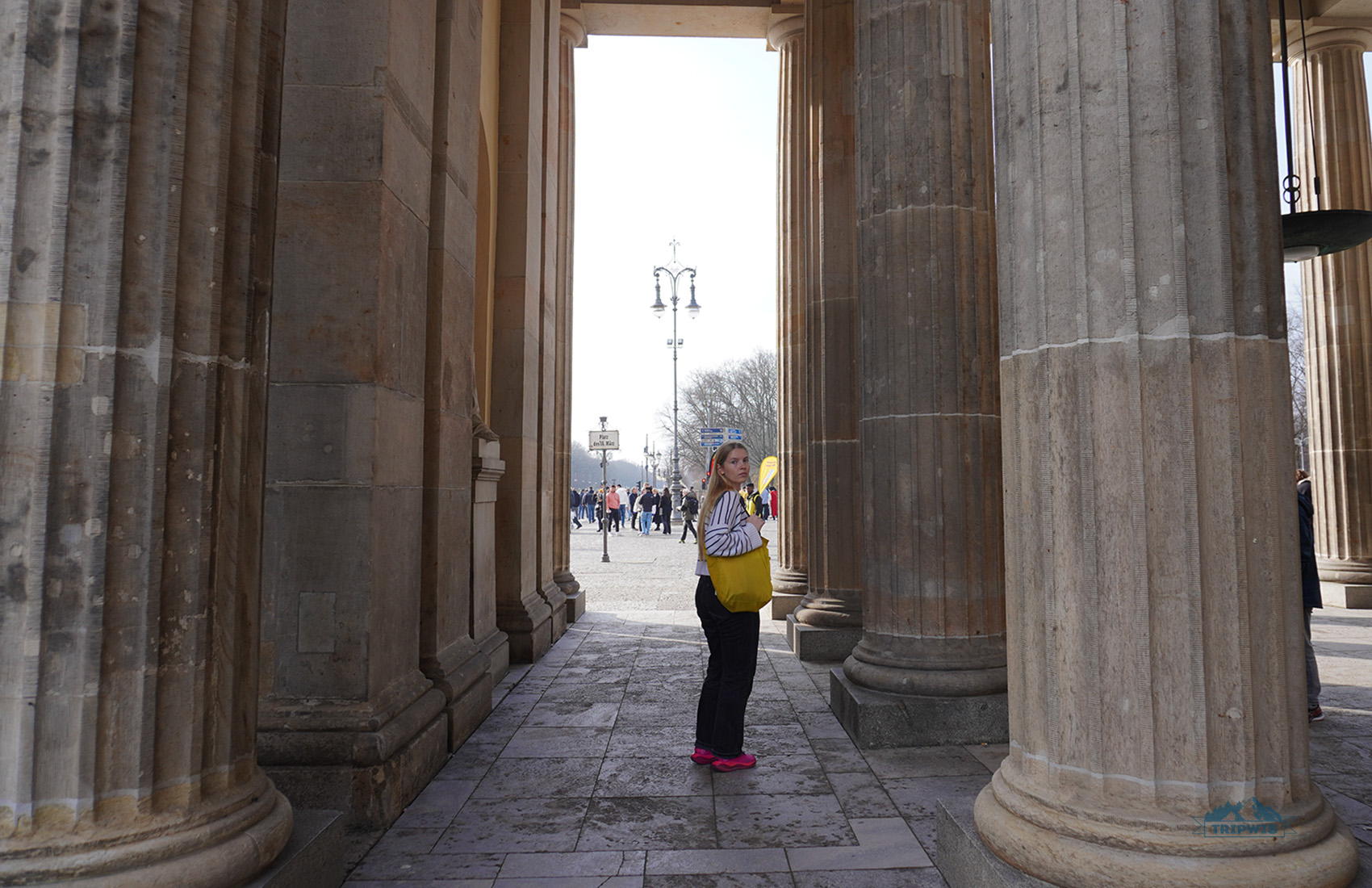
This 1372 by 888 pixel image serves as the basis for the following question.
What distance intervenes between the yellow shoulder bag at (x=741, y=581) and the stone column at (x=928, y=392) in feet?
4.12

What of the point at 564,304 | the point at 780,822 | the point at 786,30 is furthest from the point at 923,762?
the point at 786,30

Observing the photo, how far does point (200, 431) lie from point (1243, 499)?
3.39 meters

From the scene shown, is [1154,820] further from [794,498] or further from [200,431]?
[794,498]

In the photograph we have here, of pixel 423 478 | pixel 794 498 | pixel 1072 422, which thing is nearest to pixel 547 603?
pixel 794 498

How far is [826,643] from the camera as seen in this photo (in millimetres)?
8805

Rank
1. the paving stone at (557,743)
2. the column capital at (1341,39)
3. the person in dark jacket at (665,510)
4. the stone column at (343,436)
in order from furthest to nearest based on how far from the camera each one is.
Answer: the person in dark jacket at (665,510), the column capital at (1341,39), the paving stone at (557,743), the stone column at (343,436)

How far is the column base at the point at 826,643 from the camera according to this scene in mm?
8766

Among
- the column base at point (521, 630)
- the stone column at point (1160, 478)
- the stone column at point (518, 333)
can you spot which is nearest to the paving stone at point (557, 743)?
the column base at point (521, 630)

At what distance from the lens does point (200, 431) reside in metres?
2.83

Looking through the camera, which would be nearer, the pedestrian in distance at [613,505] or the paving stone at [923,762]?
the paving stone at [923,762]

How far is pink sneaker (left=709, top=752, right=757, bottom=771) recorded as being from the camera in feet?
16.9

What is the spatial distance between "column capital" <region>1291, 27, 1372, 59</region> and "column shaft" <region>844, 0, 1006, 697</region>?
40.0ft

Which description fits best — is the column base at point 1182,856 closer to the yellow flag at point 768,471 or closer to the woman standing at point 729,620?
the woman standing at point 729,620

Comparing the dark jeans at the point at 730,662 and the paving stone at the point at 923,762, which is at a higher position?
the dark jeans at the point at 730,662
